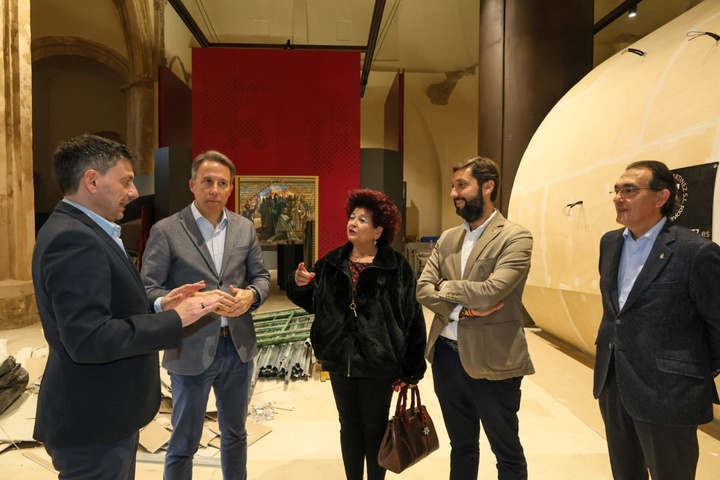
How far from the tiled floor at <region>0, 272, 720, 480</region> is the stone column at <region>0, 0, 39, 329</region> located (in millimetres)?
4792

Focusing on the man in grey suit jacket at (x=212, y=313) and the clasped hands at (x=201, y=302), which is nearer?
the clasped hands at (x=201, y=302)

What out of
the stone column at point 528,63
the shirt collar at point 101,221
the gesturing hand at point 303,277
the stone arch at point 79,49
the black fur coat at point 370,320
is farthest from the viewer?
the stone arch at point 79,49

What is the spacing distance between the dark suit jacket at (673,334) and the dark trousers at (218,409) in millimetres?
1814

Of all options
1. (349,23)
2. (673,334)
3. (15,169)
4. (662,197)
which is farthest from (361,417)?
(349,23)

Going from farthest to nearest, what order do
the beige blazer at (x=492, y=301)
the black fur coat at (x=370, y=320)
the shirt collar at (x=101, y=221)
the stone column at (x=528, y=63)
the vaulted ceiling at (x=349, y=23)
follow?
the vaulted ceiling at (x=349, y=23)
the stone column at (x=528, y=63)
the black fur coat at (x=370, y=320)
the beige blazer at (x=492, y=301)
the shirt collar at (x=101, y=221)

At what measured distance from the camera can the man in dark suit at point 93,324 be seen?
1378 millimetres

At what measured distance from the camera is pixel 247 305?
2258 mm

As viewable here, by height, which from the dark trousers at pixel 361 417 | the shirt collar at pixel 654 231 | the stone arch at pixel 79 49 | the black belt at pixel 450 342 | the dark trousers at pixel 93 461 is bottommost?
the dark trousers at pixel 361 417

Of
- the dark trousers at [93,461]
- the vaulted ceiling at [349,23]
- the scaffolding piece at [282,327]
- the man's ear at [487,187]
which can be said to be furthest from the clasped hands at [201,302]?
the vaulted ceiling at [349,23]

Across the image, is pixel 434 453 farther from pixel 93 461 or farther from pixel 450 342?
pixel 93 461

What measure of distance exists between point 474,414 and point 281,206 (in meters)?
7.46

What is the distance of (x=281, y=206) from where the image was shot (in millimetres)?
9273

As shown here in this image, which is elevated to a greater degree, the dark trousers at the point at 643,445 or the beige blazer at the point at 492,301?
the beige blazer at the point at 492,301

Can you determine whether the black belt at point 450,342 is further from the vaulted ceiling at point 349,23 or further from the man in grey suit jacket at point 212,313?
the vaulted ceiling at point 349,23
